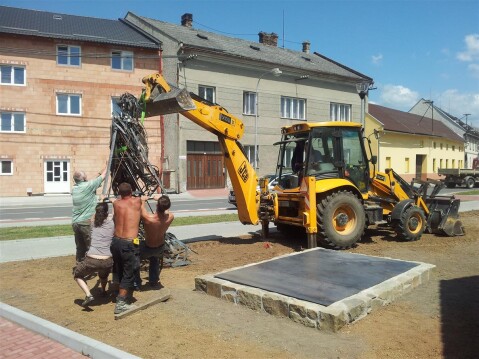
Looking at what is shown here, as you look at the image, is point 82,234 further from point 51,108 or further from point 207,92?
point 207,92

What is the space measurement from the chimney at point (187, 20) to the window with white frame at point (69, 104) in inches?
476

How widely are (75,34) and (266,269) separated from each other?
1012 inches

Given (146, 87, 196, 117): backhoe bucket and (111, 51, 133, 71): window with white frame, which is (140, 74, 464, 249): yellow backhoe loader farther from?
(111, 51, 133, 71): window with white frame

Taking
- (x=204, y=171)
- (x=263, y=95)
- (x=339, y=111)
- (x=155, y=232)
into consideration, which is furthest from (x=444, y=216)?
(x=339, y=111)

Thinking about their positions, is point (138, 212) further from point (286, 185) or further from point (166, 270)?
point (286, 185)

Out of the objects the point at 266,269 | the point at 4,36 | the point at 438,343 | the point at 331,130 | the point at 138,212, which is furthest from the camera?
the point at 4,36

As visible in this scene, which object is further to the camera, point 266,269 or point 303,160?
point 303,160

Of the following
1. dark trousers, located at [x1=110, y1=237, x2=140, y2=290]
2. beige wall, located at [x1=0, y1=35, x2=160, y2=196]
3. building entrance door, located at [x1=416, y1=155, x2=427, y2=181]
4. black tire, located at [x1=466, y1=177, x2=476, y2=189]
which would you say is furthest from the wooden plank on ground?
building entrance door, located at [x1=416, y1=155, x2=427, y2=181]

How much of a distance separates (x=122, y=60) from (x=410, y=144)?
101ft

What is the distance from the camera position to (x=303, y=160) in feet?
32.2

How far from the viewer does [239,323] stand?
5.23 m

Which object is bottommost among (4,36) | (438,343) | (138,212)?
(438,343)

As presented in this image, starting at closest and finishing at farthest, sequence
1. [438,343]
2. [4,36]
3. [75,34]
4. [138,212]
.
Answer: [438,343], [138,212], [4,36], [75,34]

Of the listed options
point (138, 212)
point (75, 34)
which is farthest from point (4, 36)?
point (138, 212)
